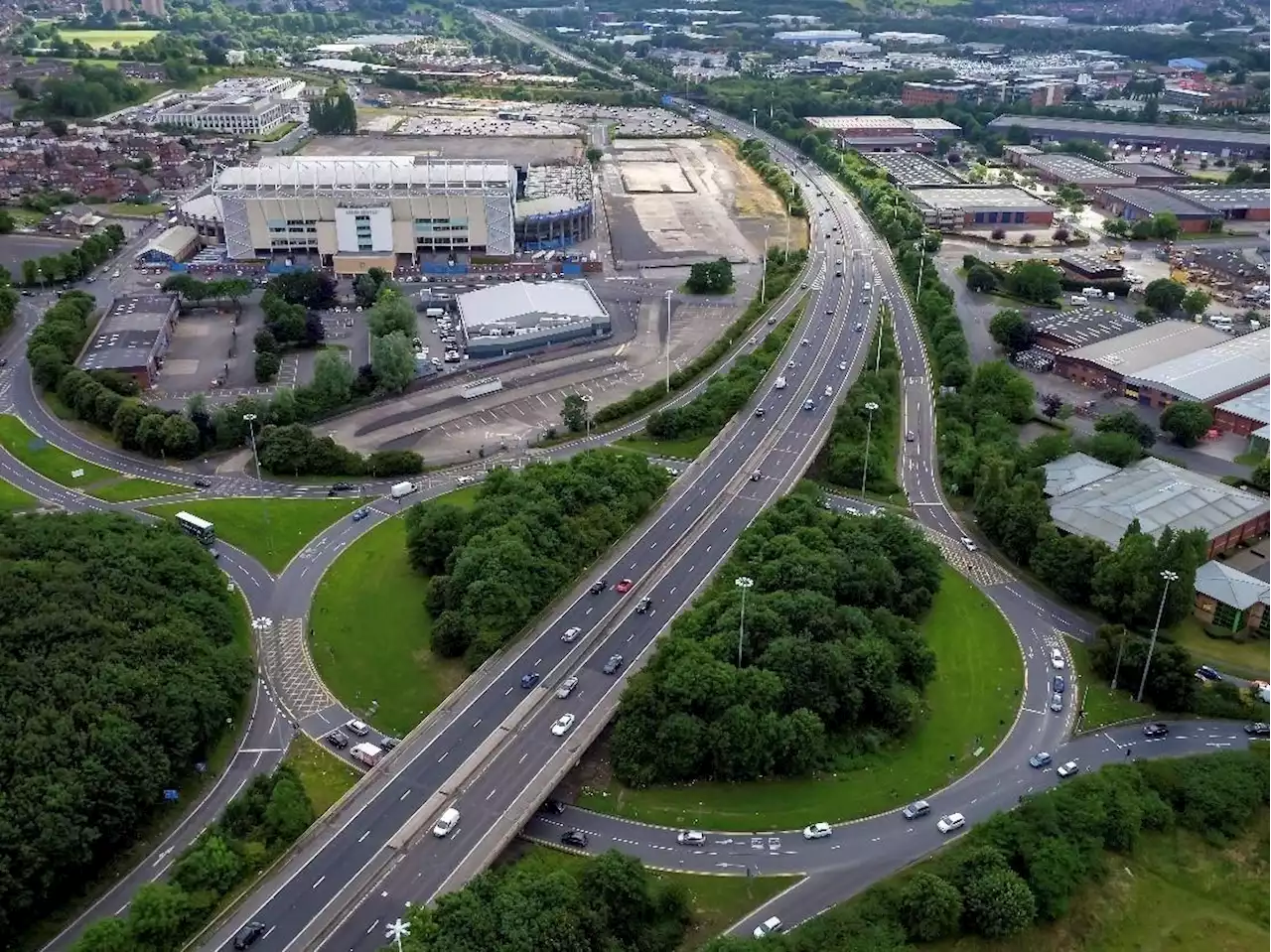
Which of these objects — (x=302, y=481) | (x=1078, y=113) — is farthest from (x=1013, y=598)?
(x=1078, y=113)

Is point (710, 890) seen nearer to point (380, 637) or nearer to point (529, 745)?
point (529, 745)

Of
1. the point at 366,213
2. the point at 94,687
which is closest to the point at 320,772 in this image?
the point at 94,687

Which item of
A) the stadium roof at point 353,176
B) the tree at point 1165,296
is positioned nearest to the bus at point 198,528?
the stadium roof at point 353,176

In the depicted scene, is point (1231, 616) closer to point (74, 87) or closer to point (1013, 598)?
point (1013, 598)

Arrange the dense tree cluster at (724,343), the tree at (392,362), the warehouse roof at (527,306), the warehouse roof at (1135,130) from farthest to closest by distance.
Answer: the warehouse roof at (1135,130), the warehouse roof at (527,306), the tree at (392,362), the dense tree cluster at (724,343)

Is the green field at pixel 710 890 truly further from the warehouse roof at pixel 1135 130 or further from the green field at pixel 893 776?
the warehouse roof at pixel 1135 130

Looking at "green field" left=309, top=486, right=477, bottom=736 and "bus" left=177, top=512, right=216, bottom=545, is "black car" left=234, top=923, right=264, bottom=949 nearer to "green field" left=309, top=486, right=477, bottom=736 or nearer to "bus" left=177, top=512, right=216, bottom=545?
"green field" left=309, top=486, right=477, bottom=736

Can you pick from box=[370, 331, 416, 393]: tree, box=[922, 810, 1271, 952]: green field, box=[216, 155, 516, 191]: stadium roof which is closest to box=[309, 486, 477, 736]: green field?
box=[370, 331, 416, 393]: tree
